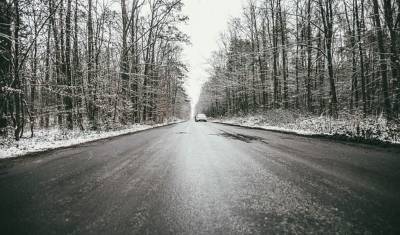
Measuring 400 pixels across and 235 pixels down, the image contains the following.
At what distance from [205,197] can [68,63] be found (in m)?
14.9

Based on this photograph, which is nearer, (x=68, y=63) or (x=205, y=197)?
(x=205, y=197)

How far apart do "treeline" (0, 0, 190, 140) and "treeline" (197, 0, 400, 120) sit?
28.2 ft

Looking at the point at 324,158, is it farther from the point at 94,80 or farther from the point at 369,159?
the point at 94,80

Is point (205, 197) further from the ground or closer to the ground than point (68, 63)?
closer to the ground

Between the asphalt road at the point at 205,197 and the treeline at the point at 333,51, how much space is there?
561cm

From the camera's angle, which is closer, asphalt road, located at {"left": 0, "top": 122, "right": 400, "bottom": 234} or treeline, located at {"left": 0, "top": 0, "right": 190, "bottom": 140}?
asphalt road, located at {"left": 0, "top": 122, "right": 400, "bottom": 234}

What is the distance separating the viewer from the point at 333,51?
1441 cm

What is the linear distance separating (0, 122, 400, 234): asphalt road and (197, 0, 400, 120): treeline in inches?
221

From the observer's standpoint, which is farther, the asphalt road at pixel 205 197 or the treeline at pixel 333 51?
the treeline at pixel 333 51

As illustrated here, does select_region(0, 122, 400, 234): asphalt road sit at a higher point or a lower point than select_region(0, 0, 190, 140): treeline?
lower

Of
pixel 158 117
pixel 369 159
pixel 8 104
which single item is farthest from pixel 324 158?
pixel 158 117

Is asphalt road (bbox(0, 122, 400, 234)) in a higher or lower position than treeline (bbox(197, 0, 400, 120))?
lower

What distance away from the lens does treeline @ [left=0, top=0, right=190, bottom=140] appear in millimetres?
10539

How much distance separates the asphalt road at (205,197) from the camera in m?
2.55
